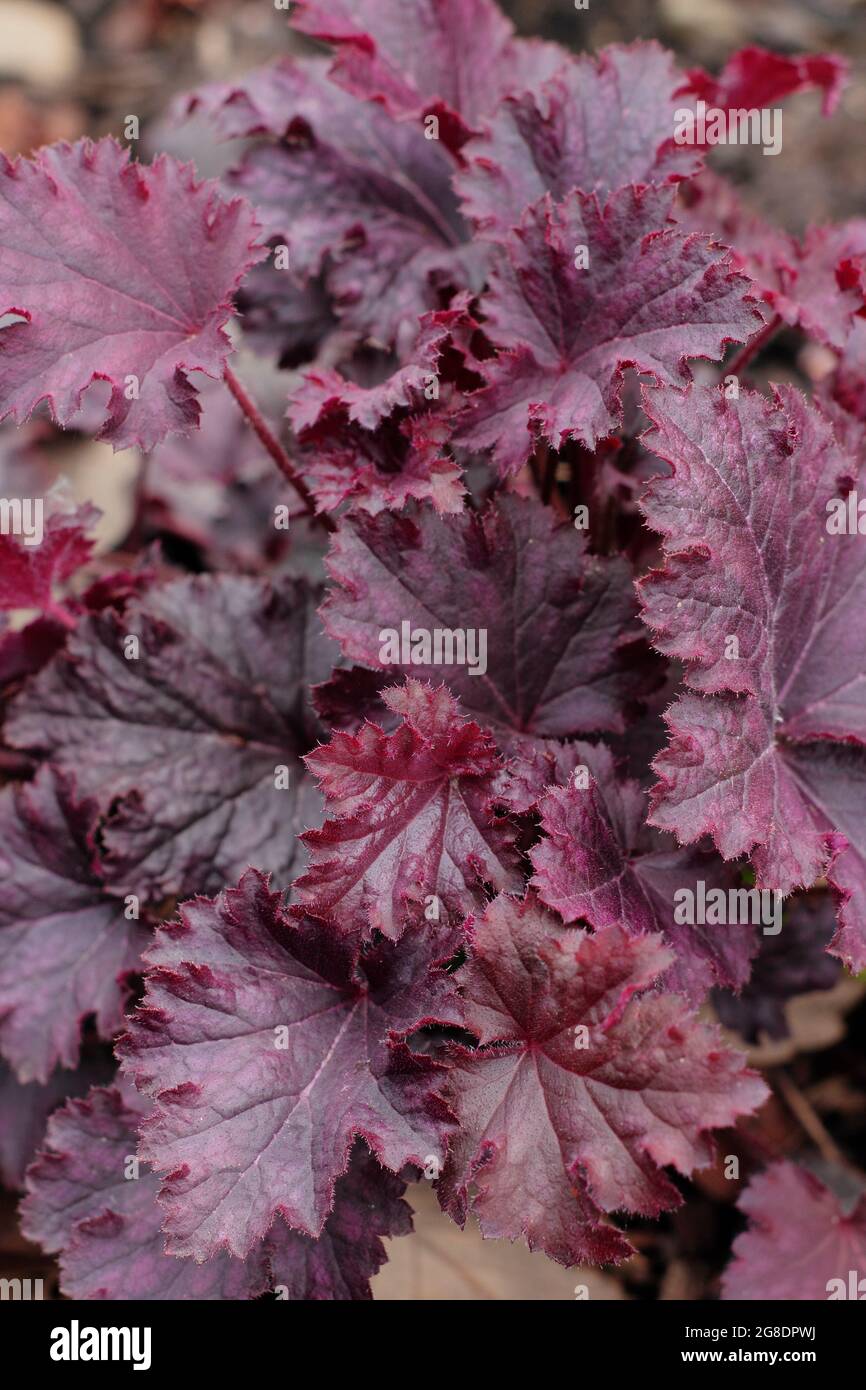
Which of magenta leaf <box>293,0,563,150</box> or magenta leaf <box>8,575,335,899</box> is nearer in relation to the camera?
magenta leaf <box>8,575,335,899</box>

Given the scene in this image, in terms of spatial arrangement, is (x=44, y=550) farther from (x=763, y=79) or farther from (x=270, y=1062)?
(x=763, y=79)

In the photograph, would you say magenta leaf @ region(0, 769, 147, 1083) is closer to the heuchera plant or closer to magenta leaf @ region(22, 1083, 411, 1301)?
the heuchera plant

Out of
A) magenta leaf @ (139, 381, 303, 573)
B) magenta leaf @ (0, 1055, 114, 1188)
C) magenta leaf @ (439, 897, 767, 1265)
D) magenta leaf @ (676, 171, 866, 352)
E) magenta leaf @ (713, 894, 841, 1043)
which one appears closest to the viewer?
magenta leaf @ (439, 897, 767, 1265)

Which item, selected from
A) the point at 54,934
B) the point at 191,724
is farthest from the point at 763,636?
the point at 54,934

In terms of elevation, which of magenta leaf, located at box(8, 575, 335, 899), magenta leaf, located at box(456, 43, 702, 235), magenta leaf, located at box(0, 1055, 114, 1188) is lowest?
magenta leaf, located at box(0, 1055, 114, 1188)

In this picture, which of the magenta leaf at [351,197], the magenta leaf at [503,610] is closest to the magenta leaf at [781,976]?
the magenta leaf at [503,610]

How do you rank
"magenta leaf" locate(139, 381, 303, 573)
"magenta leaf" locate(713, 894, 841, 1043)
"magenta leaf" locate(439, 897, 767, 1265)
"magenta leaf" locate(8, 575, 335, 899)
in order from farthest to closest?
1. "magenta leaf" locate(139, 381, 303, 573)
2. "magenta leaf" locate(713, 894, 841, 1043)
3. "magenta leaf" locate(8, 575, 335, 899)
4. "magenta leaf" locate(439, 897, 767, 1265)

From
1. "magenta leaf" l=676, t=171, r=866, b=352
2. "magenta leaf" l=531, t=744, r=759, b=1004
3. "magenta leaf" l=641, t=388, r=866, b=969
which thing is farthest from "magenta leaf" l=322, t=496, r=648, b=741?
"magenta leaf" l=676, t=171, r=866, b=352
